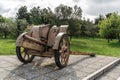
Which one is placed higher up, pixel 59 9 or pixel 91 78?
pixel 59 9

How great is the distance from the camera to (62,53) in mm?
6055

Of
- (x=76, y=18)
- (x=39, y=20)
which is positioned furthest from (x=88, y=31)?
(x=76, y=18)

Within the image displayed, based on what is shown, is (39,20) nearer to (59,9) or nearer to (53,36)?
(59,9)

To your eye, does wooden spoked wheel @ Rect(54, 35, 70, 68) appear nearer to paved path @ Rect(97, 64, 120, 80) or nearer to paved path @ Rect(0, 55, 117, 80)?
paved path @ Rect(0, 55, 117, 80)

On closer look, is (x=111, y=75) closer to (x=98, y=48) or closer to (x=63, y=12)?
(x=98, y=48)

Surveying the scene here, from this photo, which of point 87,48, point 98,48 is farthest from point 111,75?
point 98,48

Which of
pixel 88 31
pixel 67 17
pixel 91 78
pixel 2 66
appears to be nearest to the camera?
pixel 91 78

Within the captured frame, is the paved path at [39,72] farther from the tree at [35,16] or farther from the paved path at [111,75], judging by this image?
the tree at [35,16]

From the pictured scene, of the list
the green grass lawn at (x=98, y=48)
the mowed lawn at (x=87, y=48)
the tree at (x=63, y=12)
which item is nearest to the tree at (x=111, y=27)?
the green grass lawn at (x=98, y=48)

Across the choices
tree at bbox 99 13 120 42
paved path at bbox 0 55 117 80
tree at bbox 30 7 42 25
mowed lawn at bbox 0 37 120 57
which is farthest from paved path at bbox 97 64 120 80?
tree at bbox 30 7 42 25

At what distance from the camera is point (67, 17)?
22062 mm

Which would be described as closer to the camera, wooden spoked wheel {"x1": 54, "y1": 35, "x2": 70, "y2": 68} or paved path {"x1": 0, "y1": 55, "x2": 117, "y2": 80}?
paved path {"x1": 0, "y1": 55, "x2": 117, "y2": 80}

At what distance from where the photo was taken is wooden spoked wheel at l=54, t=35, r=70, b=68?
18.5 ft

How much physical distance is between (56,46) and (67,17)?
1678cm
